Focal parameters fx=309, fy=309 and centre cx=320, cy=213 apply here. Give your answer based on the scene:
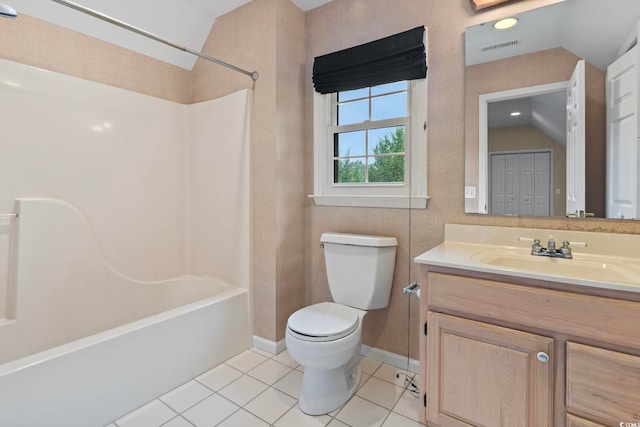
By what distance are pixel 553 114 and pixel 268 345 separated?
2134mm

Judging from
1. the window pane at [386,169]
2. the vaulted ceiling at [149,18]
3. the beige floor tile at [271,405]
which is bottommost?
the beige floor tile at [271,405]

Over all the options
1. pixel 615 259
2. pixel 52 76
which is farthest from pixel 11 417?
pixel 615 259

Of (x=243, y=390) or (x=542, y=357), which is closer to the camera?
(x=542, y=357)

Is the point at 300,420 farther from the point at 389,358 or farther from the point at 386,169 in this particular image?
the point at 386,169

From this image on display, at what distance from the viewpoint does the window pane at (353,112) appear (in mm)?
2125

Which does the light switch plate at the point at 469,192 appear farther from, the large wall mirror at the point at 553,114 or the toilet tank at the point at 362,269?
the toilet tank at the point at 362,269

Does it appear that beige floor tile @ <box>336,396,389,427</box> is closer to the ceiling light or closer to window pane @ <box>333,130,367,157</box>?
window pane @ <box>333,130,367,157</box>

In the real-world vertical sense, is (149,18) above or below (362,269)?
above

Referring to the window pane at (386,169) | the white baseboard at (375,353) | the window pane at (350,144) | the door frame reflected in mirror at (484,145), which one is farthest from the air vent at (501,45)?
the white baseboard at (375,353)

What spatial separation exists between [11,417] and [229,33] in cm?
246

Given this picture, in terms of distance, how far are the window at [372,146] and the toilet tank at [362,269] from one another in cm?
30

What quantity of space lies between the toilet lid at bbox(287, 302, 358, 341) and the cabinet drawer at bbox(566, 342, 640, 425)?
2.88 feet

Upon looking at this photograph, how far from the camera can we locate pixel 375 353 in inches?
80.0

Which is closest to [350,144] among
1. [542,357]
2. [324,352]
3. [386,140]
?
[386,140]
